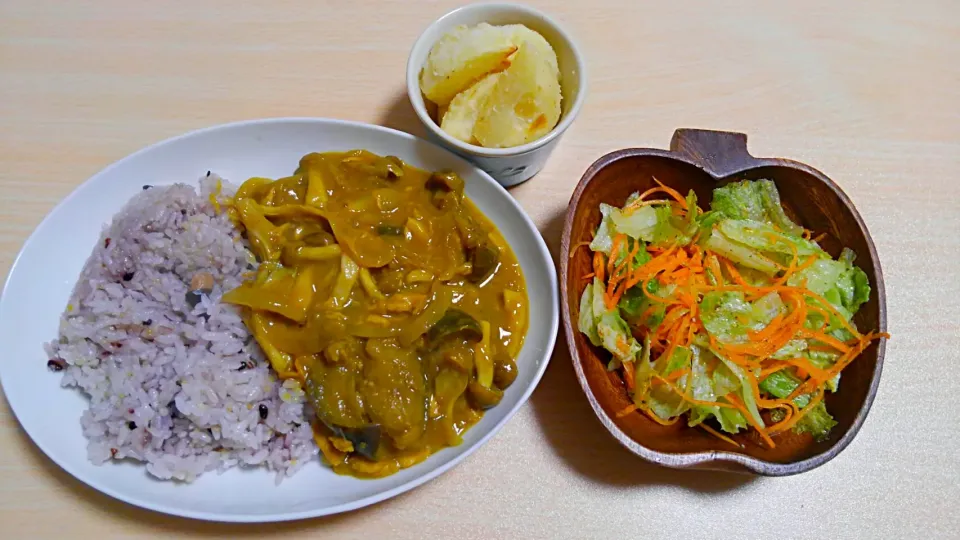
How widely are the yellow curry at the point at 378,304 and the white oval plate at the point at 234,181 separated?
6 cm

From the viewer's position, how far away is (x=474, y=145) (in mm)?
1588

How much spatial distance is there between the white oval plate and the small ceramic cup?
8cm

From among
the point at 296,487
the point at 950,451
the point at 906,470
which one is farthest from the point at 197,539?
the point at 950,451

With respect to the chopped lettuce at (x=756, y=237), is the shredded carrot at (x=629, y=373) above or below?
below

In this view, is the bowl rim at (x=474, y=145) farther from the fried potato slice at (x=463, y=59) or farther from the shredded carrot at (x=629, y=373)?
the shredded carrot at (x=629, y=373)

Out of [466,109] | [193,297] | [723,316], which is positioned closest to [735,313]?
[723,316]

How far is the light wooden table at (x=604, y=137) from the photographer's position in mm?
1591

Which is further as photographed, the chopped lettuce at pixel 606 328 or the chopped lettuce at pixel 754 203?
the chopped lettuce at pixel 754 203

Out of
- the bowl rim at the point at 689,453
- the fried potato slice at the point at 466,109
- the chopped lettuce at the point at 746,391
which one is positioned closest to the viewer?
the bowl rim at the point at 689,453

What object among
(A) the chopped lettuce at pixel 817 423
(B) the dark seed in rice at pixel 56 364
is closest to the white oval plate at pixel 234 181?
(B) the dark seed in rice at pixel 56 364

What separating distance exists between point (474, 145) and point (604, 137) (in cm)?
60

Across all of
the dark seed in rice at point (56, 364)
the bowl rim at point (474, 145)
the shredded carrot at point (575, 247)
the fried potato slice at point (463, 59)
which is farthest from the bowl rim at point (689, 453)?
the dark seed in rice at point (56, 364)

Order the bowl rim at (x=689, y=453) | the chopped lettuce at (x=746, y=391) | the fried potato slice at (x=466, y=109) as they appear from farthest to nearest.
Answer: the fried potato slice at (x=466, y=109) → the chopped lettuce at (x=746, y=391) → the bowl rim at (x=689, y=453)

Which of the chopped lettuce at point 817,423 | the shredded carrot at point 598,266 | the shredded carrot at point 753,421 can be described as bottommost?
the chopped lettuce at point 817,423
